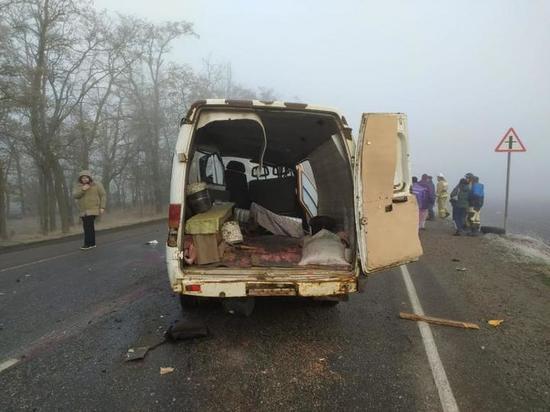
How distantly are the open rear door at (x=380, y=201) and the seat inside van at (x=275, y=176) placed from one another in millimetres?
301

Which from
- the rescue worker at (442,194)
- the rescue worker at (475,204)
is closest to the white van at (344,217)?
the rescue worker at (475,204)

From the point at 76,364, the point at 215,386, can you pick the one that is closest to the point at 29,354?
the point at 76,364

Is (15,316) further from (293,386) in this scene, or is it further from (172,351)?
(293,386)

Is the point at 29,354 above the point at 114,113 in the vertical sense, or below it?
below

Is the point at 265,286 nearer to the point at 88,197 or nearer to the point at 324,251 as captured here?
the point at 324,251

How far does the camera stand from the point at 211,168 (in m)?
7.10

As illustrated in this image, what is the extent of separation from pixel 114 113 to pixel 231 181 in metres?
28.6

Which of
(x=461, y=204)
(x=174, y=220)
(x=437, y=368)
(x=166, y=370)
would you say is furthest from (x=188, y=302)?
(x=461, y=204)

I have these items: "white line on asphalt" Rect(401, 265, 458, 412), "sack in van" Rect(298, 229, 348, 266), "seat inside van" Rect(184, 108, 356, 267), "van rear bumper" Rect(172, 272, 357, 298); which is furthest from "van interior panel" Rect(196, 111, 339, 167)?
"white line on asphalt" Rect(401, 265, 458, 412)

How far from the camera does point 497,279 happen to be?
766 cm

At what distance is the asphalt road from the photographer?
11.1 ft

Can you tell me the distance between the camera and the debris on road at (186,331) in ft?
14.9

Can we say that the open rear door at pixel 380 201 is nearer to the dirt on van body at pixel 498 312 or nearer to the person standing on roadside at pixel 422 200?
the dirt on van body at pixel 498 312

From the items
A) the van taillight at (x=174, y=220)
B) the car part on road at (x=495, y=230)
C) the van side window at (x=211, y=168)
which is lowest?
the car part on road at (x=495, y=230)
